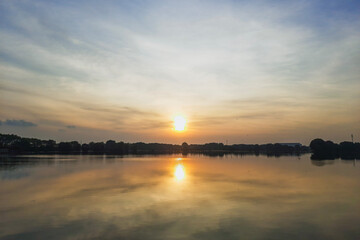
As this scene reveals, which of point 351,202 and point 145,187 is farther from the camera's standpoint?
point 145,187

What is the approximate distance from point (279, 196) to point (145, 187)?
2059 centimetres

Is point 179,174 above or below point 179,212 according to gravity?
above

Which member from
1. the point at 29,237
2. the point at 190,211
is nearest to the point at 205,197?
the point at 190,211

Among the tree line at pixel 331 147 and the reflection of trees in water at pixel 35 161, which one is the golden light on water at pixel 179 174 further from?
the tree line at pixel 331 147

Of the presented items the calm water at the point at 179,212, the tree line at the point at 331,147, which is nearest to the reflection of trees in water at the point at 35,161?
the calm water at the point at 179,212

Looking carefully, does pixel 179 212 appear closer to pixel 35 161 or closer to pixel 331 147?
pixel 35 161

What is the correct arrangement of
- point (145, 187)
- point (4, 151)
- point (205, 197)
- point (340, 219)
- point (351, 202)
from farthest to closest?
point (4, 151) → point (145, 187) → point (205, 197) → point (351, 202) → point (340, 219)

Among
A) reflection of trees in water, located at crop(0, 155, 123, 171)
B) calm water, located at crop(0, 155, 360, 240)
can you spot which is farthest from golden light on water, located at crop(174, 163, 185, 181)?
reflection of trees in water, located at crop(0, 155, 123, 171)


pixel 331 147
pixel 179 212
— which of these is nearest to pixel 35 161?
pixel 179 212

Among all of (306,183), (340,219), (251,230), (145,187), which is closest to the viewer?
(251,230)

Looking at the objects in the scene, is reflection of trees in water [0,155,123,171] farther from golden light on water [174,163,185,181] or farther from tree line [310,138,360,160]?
tree line [310,138,360,160]

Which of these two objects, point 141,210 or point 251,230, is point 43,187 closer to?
point 141,210

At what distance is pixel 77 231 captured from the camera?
2200 cm

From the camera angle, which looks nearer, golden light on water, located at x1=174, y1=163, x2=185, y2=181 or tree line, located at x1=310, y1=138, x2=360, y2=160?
golden light on water, located at x1=174, y1=163, x2=185, y2=181
